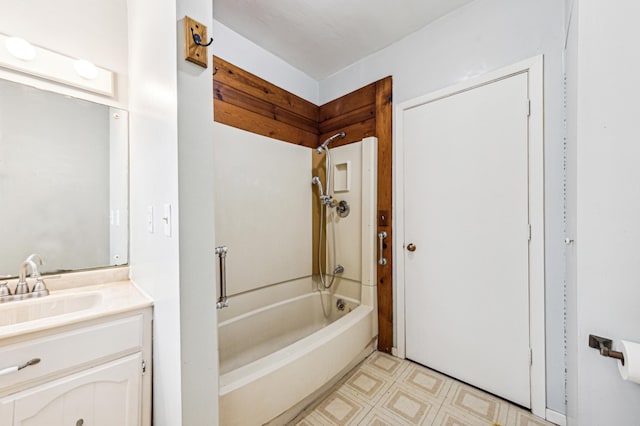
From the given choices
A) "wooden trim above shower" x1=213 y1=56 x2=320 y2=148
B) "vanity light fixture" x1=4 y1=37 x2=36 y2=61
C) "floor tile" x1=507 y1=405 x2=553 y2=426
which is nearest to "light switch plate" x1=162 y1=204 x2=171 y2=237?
"wooden trim above shower" x1=213 y1=56 x2=320 y2=148

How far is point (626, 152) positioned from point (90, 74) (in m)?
2.46

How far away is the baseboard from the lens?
1.24 metres

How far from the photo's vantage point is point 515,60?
1.42 m

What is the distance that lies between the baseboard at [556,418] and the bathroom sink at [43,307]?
247 cm

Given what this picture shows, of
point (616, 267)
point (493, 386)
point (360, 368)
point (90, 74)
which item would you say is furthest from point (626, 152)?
point (90, 74)

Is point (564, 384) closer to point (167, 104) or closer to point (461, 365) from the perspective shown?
point (461, 365)

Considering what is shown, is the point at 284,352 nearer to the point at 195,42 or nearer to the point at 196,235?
the point at 196,235

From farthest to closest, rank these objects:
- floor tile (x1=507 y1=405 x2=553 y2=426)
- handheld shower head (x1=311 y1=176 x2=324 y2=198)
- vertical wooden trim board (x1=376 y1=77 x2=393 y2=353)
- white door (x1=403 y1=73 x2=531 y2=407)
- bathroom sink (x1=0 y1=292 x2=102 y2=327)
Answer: handheld shower head (x1=311 y1=176 x2=324 y2=198)
vertical wooden trim board (x1=376 y1=77 x2=393 y2=353)
white door (x1=403 y1=73 x2=531 y2=407)
floor tile (x1=507 y1=405 x2=553 y2=426)
bathroom sink (x1=0 y1=292 x2=102 y2=327)

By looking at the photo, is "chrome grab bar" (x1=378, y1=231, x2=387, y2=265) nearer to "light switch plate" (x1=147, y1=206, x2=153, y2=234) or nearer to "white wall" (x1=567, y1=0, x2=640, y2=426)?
"white wall" (x1=567, y1=0, x2=640, y2=426)

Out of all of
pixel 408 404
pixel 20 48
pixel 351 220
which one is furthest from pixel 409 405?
pixel 20 48

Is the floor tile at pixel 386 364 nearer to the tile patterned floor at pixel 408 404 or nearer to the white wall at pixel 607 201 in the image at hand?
the tile patterned floor at pixel 408 404

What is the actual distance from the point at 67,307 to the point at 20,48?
1.32 m

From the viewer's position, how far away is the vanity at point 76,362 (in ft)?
2.65

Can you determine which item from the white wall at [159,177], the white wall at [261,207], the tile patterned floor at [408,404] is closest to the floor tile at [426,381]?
the tile patterned floor at [408,404]
